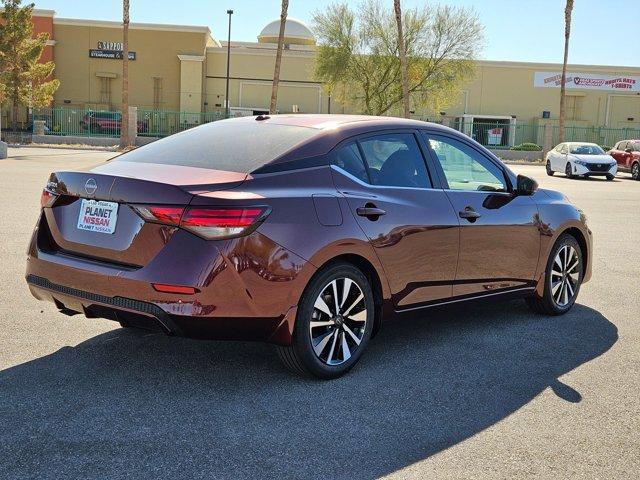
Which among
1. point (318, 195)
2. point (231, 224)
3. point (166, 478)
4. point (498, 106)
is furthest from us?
point (498, 106)

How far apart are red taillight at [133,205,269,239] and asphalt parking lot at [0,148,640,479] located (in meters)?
0.97

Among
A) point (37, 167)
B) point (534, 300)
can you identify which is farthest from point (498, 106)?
point (534, 300)

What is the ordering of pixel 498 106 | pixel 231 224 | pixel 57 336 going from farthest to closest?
pixel 498 106 → pixel 57 336 → pixel 231 224

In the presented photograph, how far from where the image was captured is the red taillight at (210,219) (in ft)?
12.9

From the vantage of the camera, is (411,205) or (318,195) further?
(411,205)

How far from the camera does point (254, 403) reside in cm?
413

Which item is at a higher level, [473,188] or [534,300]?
[473,188]

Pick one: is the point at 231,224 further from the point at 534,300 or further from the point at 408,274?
the point at 534,300

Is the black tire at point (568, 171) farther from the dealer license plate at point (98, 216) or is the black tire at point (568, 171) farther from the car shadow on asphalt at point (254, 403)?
the dealer license plate at point (98, 216)

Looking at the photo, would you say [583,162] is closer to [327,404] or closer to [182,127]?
[327,404]

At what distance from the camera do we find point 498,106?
5859 cm

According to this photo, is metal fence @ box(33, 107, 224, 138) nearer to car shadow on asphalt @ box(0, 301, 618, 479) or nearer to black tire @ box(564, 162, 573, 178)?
black tire @ box(564, 162, 573, 178)

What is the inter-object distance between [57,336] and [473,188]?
3.27 metres

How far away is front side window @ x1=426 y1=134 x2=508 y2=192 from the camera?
5.47 meters
